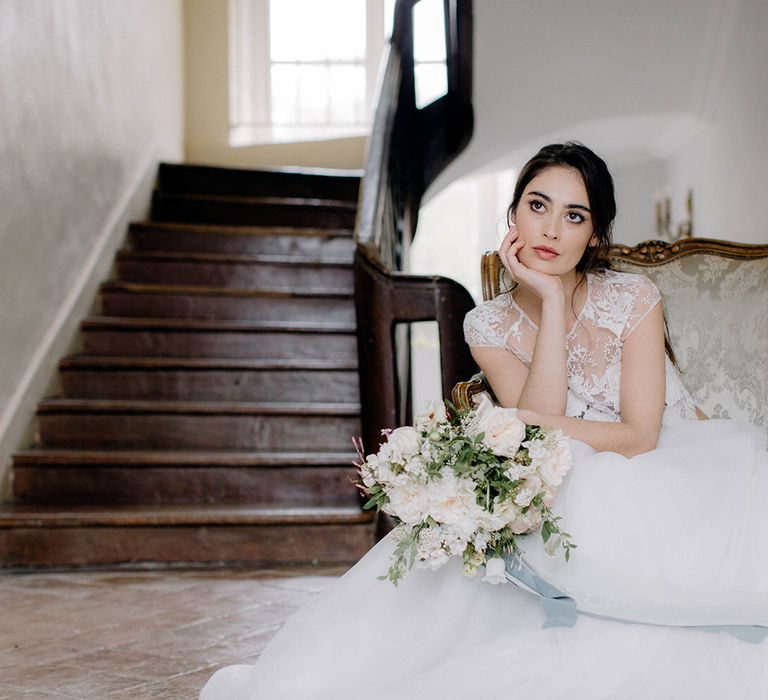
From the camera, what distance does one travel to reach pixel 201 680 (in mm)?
2371

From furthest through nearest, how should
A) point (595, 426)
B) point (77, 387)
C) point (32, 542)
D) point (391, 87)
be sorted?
point (391, 87)
point (77, 387)
point (32, 542)
point (595, 426)

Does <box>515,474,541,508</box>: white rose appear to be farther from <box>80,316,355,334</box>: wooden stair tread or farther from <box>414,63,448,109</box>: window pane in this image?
<box>414,63,448,109</box>: window pane

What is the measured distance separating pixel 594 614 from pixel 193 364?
323cm

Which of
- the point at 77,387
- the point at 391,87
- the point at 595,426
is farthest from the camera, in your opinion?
the point at 391,87

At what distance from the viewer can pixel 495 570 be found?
1618mm

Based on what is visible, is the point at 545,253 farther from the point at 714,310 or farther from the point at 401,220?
the point at 401,220

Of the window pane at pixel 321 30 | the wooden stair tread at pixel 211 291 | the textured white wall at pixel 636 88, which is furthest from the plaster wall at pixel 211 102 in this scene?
the wooden stair tread at pixel 211 291

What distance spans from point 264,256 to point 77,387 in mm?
1395

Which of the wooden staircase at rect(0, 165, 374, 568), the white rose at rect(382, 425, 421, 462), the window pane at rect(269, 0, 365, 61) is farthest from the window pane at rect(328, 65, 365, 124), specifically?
the white rose at rect(382, 425, 421, 462)

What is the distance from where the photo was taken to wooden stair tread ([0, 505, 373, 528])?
12.2 ft

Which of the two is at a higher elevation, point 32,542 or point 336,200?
point 336,200

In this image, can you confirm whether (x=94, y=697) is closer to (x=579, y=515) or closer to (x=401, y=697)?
(x=401, y=697)

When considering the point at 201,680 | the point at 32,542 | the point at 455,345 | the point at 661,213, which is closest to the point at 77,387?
the point at 32,542

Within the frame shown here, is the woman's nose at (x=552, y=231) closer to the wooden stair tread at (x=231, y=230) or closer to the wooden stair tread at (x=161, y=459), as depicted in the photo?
the wooden stair tread at (x=161, y=459)
